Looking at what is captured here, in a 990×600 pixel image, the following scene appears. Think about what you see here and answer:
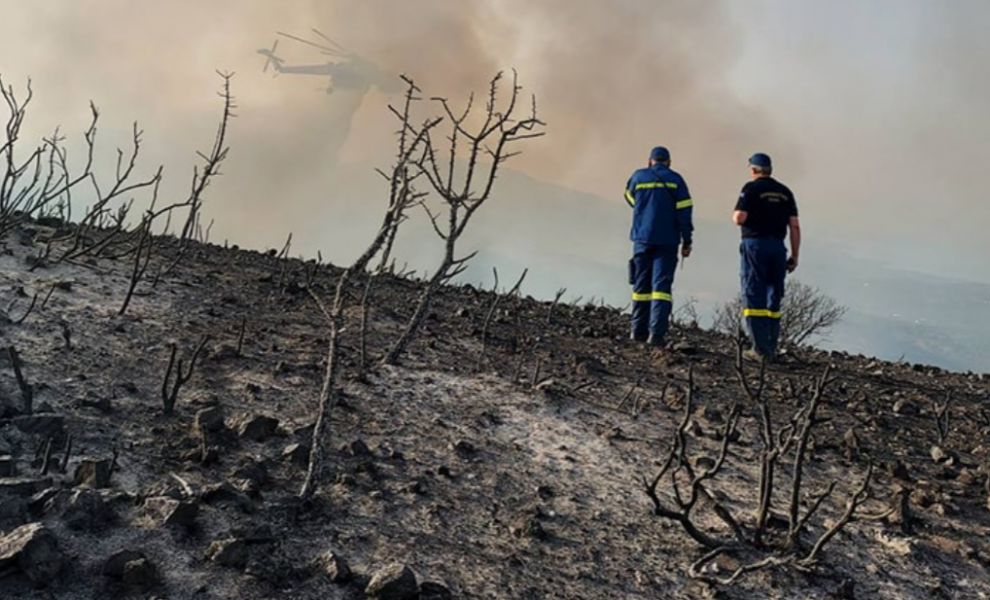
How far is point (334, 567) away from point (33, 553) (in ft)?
2.81

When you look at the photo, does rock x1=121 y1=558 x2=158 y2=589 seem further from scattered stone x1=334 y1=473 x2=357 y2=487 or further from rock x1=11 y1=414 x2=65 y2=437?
rock x1=11 y1=414 x2=65 y2=437

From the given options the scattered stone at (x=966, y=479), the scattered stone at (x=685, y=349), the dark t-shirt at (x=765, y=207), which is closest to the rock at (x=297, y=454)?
the scattered stone at (x=966, y=479)

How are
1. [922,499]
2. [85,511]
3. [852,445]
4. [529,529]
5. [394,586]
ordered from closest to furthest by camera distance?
1. [394,586]
2. [85,511]
3. [529,529]
4. [922,499]
5. [852,445]

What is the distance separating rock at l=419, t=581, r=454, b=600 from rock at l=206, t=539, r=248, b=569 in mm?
566

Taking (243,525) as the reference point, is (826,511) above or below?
above

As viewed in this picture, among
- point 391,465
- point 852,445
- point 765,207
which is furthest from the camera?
point 765,207

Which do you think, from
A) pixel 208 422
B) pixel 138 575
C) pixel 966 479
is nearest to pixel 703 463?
pixel 966 479

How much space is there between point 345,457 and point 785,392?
3.33 meters

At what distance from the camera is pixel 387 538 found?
8.46 feet

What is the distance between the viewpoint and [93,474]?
259 cm

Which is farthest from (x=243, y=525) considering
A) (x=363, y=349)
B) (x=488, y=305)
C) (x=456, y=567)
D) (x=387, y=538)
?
(x=488, y=305)

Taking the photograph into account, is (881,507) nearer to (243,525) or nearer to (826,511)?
(826,511)

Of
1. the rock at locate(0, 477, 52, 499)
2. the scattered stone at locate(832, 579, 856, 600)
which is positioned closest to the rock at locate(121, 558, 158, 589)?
the rock at locate(0, 477, 52, 499)

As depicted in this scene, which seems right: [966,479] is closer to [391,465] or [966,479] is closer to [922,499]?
[922,499]
